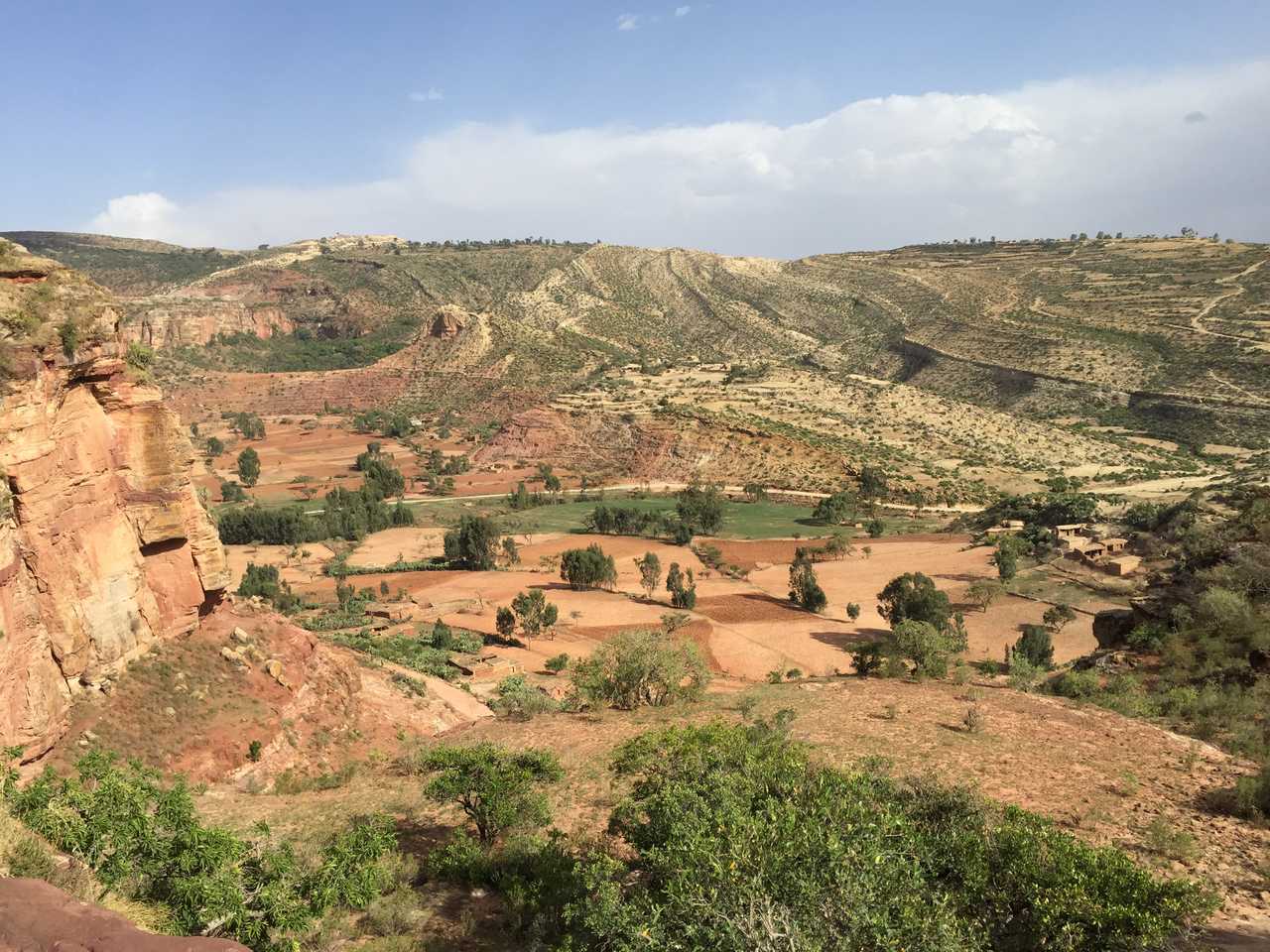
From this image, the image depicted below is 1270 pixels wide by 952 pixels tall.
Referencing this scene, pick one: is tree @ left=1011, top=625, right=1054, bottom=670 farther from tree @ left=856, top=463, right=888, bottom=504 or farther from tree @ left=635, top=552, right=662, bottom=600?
tree @ left=856, top=463, right=888, bottom=504

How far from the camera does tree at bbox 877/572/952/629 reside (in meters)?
32.4

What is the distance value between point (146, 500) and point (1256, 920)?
2093cm

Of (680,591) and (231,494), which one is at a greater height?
(231,494)

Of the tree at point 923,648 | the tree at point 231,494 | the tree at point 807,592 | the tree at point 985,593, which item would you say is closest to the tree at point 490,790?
the tree at point 923,648

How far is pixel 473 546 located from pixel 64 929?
4168 centimetres

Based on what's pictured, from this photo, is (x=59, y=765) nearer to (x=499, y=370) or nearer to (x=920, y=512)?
(x=920, y=512)

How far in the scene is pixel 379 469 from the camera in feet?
235

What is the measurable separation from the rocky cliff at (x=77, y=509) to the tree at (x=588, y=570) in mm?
26313

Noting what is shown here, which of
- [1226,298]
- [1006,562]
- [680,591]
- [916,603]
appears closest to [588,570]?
[680,591]

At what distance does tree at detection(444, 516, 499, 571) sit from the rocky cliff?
29.0 metres

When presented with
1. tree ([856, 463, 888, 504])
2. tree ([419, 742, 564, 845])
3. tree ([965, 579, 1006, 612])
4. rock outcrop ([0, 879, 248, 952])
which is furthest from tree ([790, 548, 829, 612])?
rock outcrop ([0, 879, 248, 952])

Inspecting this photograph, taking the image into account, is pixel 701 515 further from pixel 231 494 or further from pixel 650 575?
pixel 231 494

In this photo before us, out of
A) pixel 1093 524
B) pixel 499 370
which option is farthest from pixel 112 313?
pixel 499 370

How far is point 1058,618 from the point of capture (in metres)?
33.5
